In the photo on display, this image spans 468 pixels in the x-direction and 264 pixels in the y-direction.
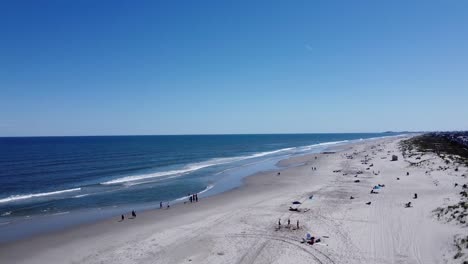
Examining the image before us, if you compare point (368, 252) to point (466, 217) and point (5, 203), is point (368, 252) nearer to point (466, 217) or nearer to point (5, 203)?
point (466, 217)

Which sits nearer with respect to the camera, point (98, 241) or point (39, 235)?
point (98, 241)

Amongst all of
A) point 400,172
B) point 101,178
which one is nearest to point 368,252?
point 400,172

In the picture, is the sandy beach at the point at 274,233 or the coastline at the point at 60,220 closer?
the sandy beach at the point at 274,233

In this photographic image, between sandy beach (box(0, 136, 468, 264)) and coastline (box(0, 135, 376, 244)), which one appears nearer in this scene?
sandy beach (box(0, 136, 468, 264))

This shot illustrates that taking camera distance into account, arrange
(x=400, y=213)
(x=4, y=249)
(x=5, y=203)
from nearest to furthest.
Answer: (x=4, y=249) < (x=400, y=213) < (x=5, y=203)

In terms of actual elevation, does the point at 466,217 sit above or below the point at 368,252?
above

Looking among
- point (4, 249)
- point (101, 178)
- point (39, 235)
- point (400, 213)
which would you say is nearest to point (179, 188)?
point (101, 178)

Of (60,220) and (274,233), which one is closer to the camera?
(274,233)

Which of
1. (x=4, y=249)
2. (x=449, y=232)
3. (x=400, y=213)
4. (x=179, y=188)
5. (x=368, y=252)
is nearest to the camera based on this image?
(x=368, y=252)
